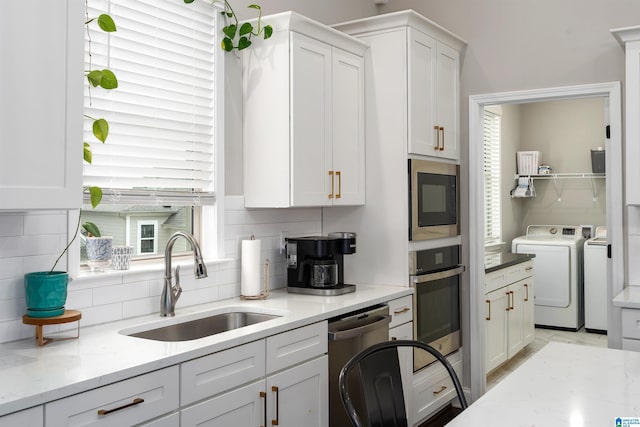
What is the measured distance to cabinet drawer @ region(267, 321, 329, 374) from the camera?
2.45m

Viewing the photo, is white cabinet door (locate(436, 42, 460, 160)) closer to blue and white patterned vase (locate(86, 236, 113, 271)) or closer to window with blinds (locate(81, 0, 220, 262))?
window with blinds (locate(81, 0, 220, 262))

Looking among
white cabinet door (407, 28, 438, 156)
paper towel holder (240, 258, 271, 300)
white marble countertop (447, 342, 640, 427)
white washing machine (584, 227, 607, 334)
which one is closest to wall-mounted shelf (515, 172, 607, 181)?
white washing machine (584, 227, 607, 334)

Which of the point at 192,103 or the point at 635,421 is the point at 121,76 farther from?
the point at 635,421

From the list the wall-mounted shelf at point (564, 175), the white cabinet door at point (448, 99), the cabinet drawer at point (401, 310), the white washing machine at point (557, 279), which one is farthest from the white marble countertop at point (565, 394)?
the wall-mounted shelf at point (564, 175)

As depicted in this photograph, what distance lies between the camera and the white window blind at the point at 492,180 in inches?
238

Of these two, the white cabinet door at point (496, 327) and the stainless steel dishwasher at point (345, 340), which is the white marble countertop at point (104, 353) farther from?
the white cabinet door at point (496, 327)

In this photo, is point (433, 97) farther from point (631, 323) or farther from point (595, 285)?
point (595, 285)

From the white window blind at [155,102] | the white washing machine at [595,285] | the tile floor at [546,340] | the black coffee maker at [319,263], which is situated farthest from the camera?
the white washing machine at [595,285]

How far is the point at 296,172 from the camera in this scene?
10.3ft

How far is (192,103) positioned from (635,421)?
7.47ft

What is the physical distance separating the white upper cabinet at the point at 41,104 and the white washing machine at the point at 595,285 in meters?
5.31

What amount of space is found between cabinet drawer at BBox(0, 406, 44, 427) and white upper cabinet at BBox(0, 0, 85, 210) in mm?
594

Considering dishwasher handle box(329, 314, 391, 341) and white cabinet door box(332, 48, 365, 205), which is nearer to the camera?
dishwasher handle box(329, 314, 391, 341)

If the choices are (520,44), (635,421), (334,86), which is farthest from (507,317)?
(635,421)
